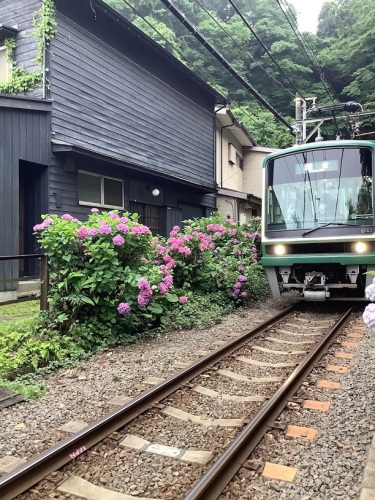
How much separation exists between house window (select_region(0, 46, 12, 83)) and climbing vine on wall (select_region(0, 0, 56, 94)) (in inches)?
5.7

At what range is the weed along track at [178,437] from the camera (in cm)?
246

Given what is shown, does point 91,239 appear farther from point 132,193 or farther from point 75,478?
point 132,193

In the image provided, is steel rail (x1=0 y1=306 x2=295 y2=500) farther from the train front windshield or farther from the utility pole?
the utility pole

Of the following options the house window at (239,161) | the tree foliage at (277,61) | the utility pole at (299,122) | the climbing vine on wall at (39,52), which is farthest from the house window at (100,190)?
the tree foliage at (277,61)

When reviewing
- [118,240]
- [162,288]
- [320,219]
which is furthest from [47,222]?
[320,219]

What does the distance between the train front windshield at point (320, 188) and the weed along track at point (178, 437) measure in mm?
3169

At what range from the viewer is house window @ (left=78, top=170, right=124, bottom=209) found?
10.0 metres

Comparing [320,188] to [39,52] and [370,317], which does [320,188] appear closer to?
[370,317]

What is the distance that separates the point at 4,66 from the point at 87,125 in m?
A: 2.15

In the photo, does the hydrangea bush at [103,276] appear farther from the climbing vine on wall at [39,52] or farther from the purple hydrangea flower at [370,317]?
the climbing vine on wall at [39,52]

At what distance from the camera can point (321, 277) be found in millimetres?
7430

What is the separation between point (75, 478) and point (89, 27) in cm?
1021

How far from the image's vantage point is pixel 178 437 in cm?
309

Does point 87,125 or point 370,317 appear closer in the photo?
point 370,317
